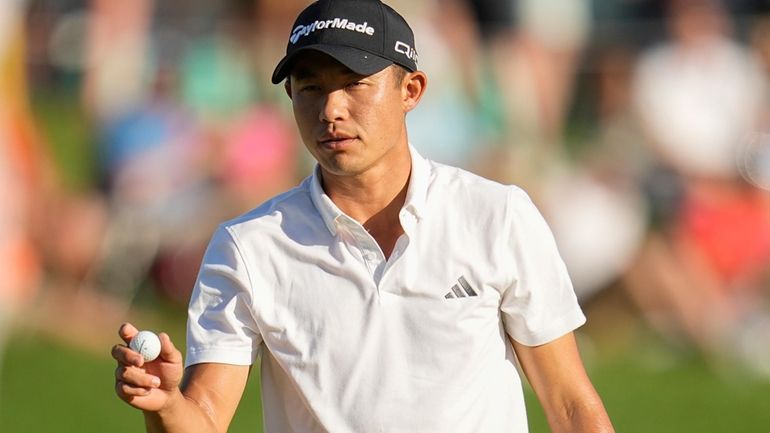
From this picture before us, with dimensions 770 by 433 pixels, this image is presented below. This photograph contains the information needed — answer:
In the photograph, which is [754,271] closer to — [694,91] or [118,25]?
[694,91]

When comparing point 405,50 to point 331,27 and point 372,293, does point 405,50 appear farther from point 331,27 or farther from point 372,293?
point 372,293

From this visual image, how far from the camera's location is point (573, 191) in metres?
11.7

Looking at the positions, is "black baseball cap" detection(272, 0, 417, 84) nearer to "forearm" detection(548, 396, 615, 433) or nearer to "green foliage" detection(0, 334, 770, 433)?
"forearm" detection(548, 396, 615, 433)

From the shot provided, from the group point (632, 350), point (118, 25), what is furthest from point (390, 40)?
point (118, 25)

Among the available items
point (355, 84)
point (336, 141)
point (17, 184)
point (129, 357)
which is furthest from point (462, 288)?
point (17, 184)

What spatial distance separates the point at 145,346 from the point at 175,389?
22 cm

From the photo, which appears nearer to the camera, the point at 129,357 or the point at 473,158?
the point at 129,357

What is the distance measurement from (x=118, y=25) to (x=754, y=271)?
549cm

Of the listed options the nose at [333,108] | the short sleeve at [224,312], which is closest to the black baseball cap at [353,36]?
the nose at [333,108]

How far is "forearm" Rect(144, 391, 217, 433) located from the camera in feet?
12.8

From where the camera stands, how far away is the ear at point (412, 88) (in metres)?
4.36

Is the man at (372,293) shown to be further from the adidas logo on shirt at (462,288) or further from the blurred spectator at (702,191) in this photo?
the blurred spectator at (702,191)

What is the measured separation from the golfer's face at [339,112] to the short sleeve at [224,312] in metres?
0.37

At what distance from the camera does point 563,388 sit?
4230 millimetres
